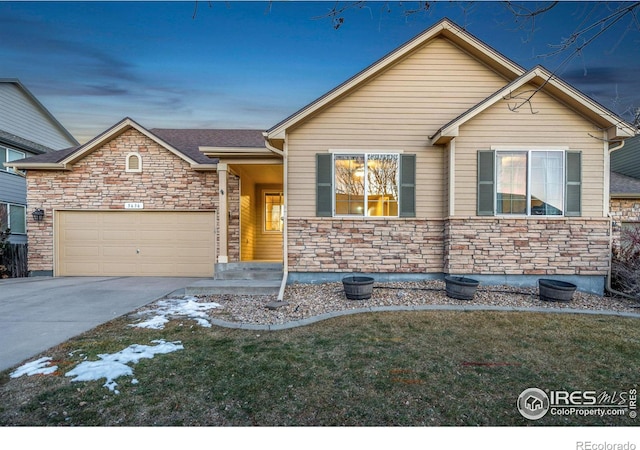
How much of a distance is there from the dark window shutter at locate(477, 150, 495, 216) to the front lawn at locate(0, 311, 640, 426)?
2807mm

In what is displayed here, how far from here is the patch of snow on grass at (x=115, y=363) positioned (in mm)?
2752

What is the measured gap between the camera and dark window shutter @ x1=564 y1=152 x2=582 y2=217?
21.4 feet

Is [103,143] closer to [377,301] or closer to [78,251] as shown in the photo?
[78,251]

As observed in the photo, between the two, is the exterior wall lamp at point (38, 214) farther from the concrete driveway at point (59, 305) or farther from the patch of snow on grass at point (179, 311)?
the patch of snow on grass at point (179, 311)

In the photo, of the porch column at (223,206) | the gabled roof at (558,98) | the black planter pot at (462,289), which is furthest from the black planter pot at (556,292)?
the porch column at (223,206)

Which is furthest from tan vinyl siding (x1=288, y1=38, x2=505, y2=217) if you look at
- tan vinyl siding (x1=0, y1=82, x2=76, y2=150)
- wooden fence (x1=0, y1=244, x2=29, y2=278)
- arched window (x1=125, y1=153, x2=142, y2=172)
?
tan vinyl siding (x1=0, y1=82, x2=76, y2=150)

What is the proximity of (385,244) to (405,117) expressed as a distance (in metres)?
3.05

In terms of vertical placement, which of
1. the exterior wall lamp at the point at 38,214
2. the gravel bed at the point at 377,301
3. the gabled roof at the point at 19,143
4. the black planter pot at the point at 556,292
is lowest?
the gravel bed at the point at 377,301

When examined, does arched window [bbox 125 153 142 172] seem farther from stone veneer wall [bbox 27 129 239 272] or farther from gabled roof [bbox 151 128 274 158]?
gabled roof [bbox 151 128 274 158]

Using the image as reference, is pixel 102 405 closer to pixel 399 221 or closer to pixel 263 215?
pixel 399 221

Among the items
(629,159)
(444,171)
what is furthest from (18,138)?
(629,159)

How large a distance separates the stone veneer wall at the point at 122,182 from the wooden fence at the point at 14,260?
0.68 meters

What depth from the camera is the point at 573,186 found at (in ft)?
21.5

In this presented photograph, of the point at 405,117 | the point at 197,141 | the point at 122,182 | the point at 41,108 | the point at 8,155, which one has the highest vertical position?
the point at 41,108
